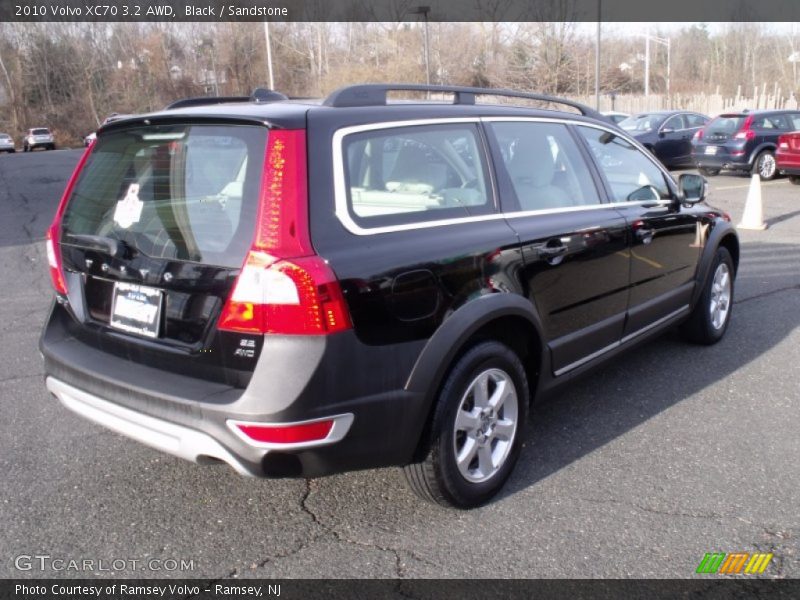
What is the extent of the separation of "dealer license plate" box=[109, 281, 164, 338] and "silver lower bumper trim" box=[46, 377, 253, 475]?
12.4 inches

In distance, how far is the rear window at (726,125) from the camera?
1658 centimetres

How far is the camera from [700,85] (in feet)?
177

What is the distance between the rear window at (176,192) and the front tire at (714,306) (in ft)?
12.0

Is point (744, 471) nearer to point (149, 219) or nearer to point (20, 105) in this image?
point (149, 219)

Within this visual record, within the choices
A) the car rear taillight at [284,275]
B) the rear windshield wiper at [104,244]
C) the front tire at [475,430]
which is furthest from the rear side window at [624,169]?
Result: the rear windshield wiper at [104,244]

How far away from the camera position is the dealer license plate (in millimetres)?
2822

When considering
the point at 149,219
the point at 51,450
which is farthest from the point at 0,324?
the point at 149,219

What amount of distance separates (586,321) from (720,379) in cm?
146

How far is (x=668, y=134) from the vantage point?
1920cm

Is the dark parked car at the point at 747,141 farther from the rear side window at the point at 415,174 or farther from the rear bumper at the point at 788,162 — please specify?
the rear side window at the point at 415,174

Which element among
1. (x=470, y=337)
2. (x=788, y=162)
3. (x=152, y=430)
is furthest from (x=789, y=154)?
(x=152, y=430)

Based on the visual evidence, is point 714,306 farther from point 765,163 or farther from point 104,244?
point 765,163

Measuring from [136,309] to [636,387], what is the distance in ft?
10.1

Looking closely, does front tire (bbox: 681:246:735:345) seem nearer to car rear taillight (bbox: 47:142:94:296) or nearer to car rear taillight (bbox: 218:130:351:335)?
car rear taillight (bbox: 218:130:351:335)
